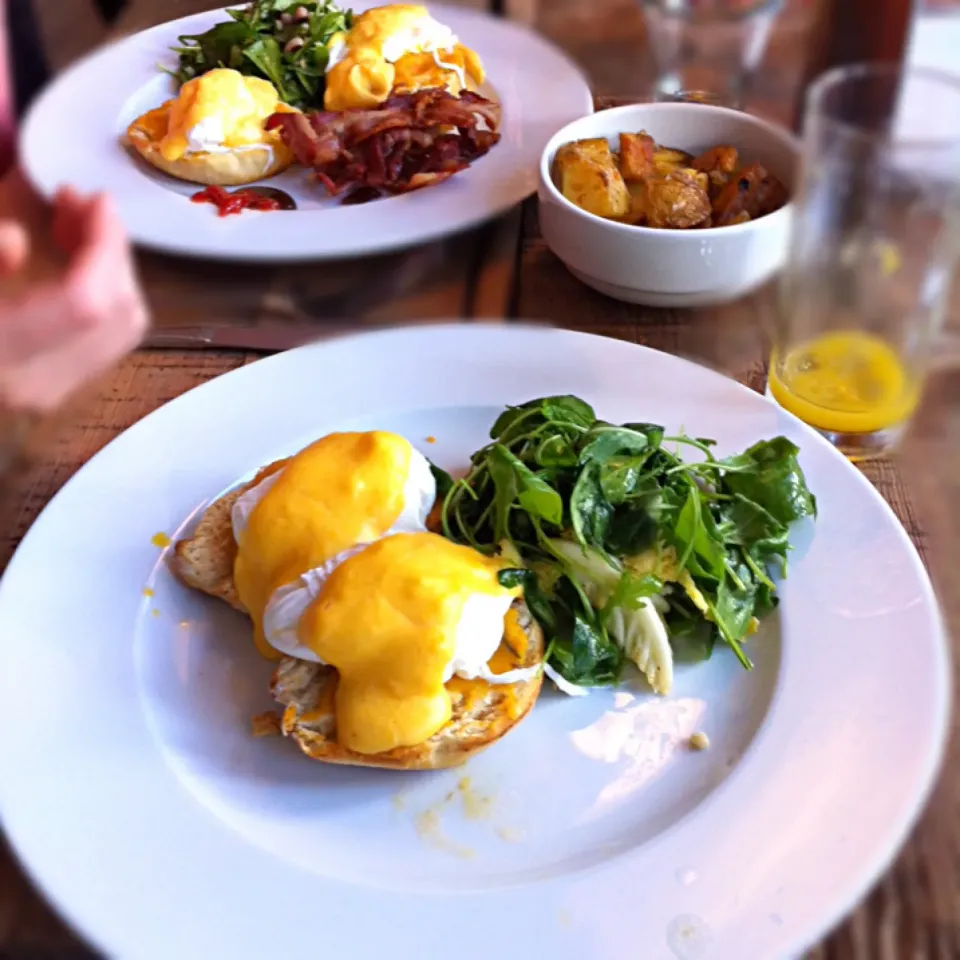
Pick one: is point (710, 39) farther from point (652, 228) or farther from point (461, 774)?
point (461, 774)

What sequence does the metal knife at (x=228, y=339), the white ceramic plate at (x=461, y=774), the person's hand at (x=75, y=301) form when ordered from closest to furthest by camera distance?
1. the person's hand at (x=75, y=301)
2. the white ceramic plate at (x=461, y=774)
3. the metal knife at (x=228, y=339)

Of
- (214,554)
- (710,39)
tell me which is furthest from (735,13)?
(214,554)

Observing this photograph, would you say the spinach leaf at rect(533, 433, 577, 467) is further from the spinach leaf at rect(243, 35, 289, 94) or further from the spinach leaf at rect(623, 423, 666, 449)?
the spinach leaf at rect(243, 35, 289, 94)

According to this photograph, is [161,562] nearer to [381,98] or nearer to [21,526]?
[21,526]

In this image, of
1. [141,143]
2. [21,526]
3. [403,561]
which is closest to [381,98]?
[141,143]

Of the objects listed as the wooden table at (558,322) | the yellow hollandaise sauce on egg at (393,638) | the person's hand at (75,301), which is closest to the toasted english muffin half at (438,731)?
the yellow hollandaise sauce on egg at (393,638)

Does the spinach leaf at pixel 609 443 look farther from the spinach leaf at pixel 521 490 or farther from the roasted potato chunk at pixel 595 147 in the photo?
the roasted potato chunk at pixel 595 147
